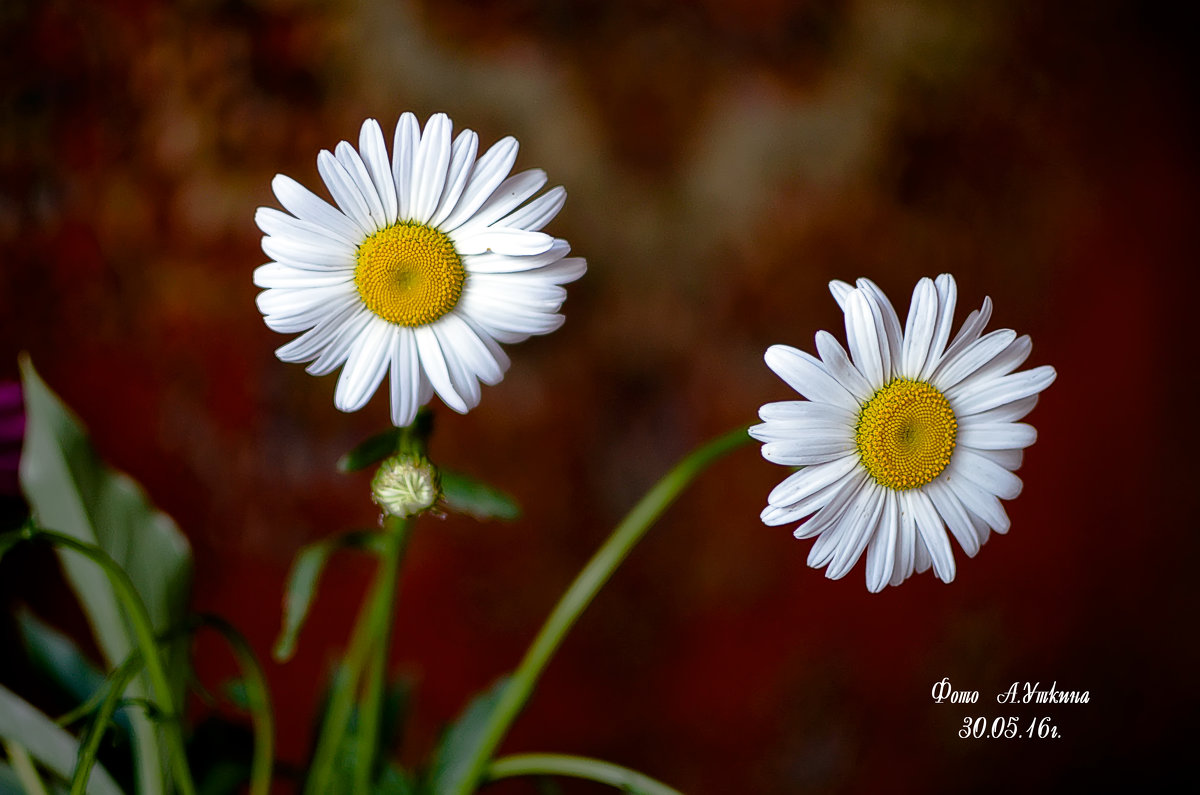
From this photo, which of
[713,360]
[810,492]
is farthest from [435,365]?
[713,360]

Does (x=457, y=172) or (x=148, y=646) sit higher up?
(x=457, y=172)

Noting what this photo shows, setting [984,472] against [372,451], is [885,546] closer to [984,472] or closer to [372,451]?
[984,472]

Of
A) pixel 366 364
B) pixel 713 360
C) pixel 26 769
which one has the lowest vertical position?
pixel 26 769

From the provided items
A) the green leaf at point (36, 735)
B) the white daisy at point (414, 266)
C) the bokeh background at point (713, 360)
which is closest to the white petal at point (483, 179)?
the white daisy at point (414, 266)

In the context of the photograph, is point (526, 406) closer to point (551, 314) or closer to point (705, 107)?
point (705, 107)

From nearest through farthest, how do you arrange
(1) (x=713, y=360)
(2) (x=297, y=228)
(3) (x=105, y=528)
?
(2) (x=297, y=228)
(3) (x=105, y=528)
(1) (x=713, y=360)

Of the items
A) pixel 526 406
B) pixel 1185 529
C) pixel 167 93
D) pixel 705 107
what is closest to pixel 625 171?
pixel 705 107

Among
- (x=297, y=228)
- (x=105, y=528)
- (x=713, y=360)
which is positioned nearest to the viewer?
(x=297, y=228)

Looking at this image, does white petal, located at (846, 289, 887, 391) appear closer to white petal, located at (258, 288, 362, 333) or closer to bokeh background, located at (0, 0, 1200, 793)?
white petal, located at (258, 288, 362, 333)
